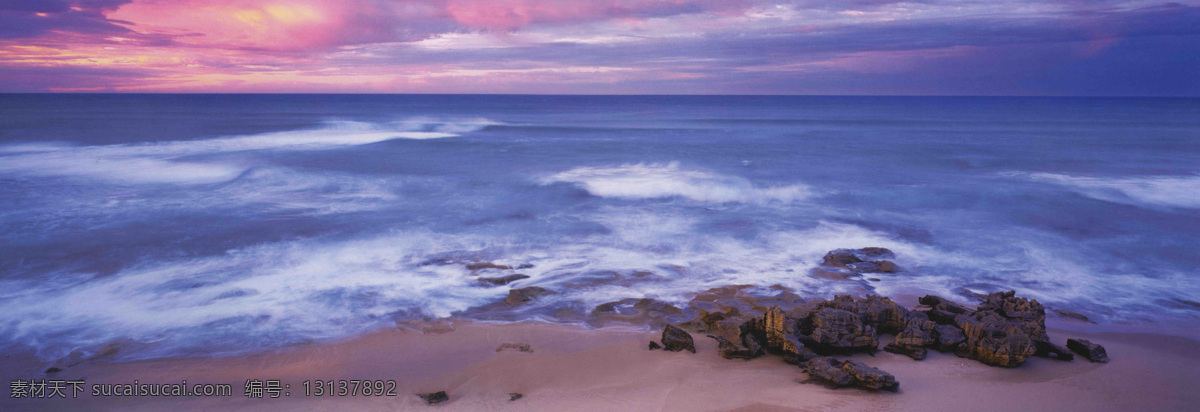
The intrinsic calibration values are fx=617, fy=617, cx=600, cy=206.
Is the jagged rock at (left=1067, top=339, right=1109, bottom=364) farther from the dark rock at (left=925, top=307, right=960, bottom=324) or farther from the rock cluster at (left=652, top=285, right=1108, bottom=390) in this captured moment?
the dark rock at (left=925, top=307, right=960, bottom=324)

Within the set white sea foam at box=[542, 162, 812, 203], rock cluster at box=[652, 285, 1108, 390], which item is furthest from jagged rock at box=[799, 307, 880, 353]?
white sea foam at box=[542, 162, 812, 203]

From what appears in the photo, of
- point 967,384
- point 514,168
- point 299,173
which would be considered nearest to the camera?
point 967,384

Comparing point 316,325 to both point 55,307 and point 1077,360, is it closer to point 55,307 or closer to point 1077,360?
point 55,307

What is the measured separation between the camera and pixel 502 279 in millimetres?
8641

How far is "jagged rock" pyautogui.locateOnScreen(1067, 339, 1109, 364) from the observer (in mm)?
5941

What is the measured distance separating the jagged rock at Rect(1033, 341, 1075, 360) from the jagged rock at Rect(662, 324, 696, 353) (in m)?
3.27

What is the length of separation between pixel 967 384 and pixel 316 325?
6755 millimetres

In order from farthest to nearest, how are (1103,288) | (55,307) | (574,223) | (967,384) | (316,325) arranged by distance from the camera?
(574,223) < (1103,288) < (55,307) < (316,325) < (967,384)

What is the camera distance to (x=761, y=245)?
35.2ft

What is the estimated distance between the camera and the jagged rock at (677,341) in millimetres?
6160

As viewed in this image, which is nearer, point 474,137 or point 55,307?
point 55,307

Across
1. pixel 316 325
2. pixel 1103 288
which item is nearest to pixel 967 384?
pixel 1103 288

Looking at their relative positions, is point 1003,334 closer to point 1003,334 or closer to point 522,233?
point 1003,334

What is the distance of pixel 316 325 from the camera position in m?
7.15
